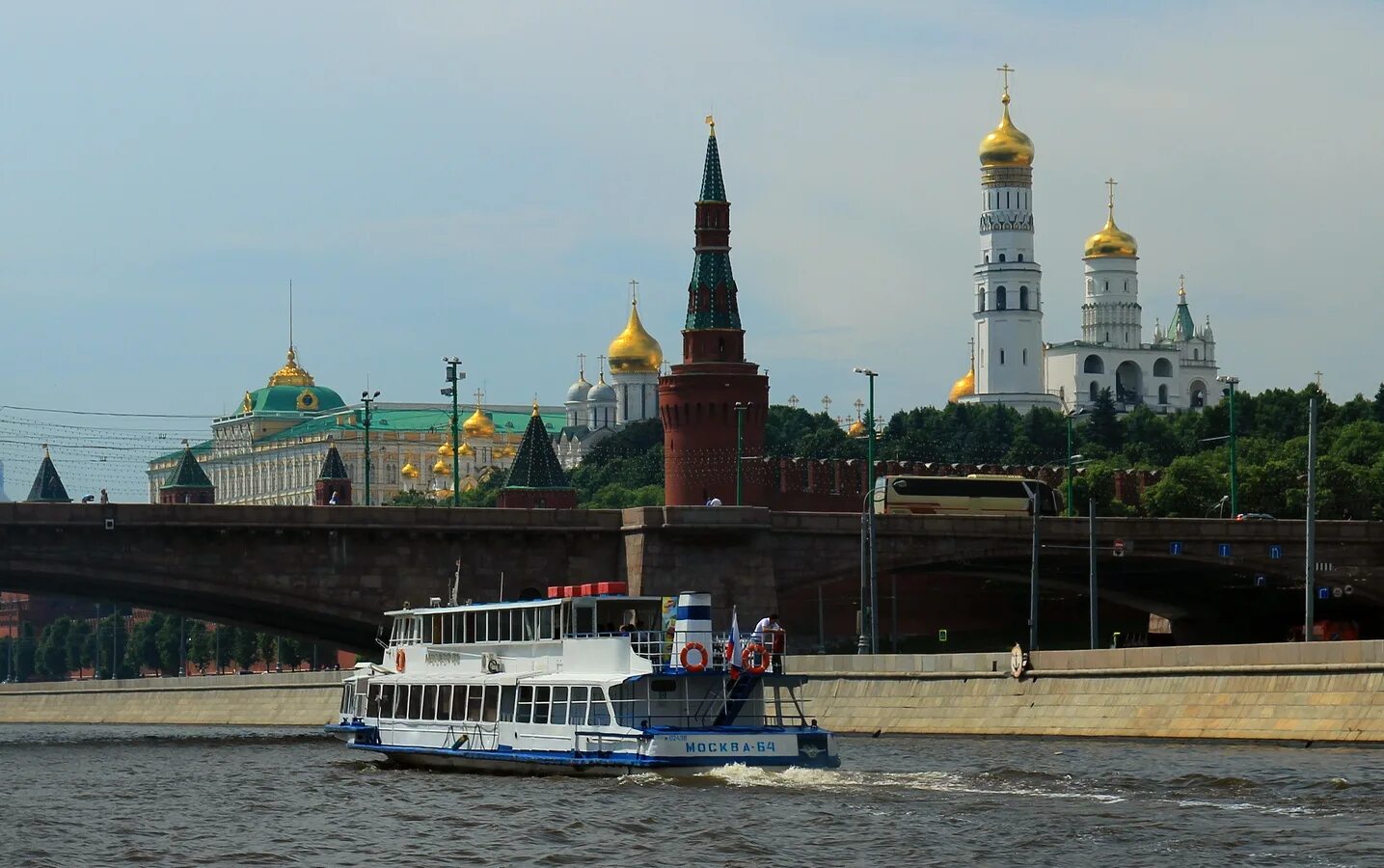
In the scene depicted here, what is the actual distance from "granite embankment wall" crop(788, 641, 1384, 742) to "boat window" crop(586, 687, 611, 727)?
12954 millimetres

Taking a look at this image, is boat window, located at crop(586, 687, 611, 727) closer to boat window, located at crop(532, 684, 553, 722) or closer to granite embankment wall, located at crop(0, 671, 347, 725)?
boat window, located at crop(532, 684, 553, 722)

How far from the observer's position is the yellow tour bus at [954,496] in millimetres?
104100

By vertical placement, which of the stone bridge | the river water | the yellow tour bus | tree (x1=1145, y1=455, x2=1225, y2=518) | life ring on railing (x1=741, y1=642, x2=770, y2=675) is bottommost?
the river water

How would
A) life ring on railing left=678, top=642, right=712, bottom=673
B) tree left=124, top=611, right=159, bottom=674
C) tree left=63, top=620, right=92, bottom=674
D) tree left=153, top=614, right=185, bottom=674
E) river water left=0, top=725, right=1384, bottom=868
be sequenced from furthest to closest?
1. tree left=63, top=620, right=92, bottom=674
2. tree left=124, top=611, right=159, bottom=674
3. tree left=153, top=614, right=185, bottom=674
4. life ring on railing left=678, top=642, right=712, bottom=673
5. river water left=0, top=725, right=1384, bottom=868

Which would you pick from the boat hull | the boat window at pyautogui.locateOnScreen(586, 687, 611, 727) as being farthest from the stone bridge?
the boat hull

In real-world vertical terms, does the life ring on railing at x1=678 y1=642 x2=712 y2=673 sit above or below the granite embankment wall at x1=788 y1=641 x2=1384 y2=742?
above

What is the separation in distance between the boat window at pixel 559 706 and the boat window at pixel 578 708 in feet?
0.66

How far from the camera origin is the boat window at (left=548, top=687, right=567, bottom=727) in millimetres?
57062

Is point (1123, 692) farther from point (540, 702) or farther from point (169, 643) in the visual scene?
point (169, 643)

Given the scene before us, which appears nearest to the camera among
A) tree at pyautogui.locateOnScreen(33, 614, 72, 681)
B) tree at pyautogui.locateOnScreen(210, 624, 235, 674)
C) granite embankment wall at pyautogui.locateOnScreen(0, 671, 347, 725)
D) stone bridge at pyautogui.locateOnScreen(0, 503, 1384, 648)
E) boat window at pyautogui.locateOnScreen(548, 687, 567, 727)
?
boat window at pyautogui.locateOnScreen(548, 687, 567, 727)

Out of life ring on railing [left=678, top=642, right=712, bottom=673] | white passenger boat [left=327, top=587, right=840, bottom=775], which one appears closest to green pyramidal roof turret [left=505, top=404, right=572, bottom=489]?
white passenger boat [left=327, top=587, right=840, bottom=775]

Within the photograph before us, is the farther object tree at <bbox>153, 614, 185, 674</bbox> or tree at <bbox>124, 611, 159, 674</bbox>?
tree at <bbox>124, 611, 159, 674</bbox>

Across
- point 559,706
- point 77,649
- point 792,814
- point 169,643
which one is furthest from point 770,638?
point 77,649

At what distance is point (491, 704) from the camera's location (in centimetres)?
6019
